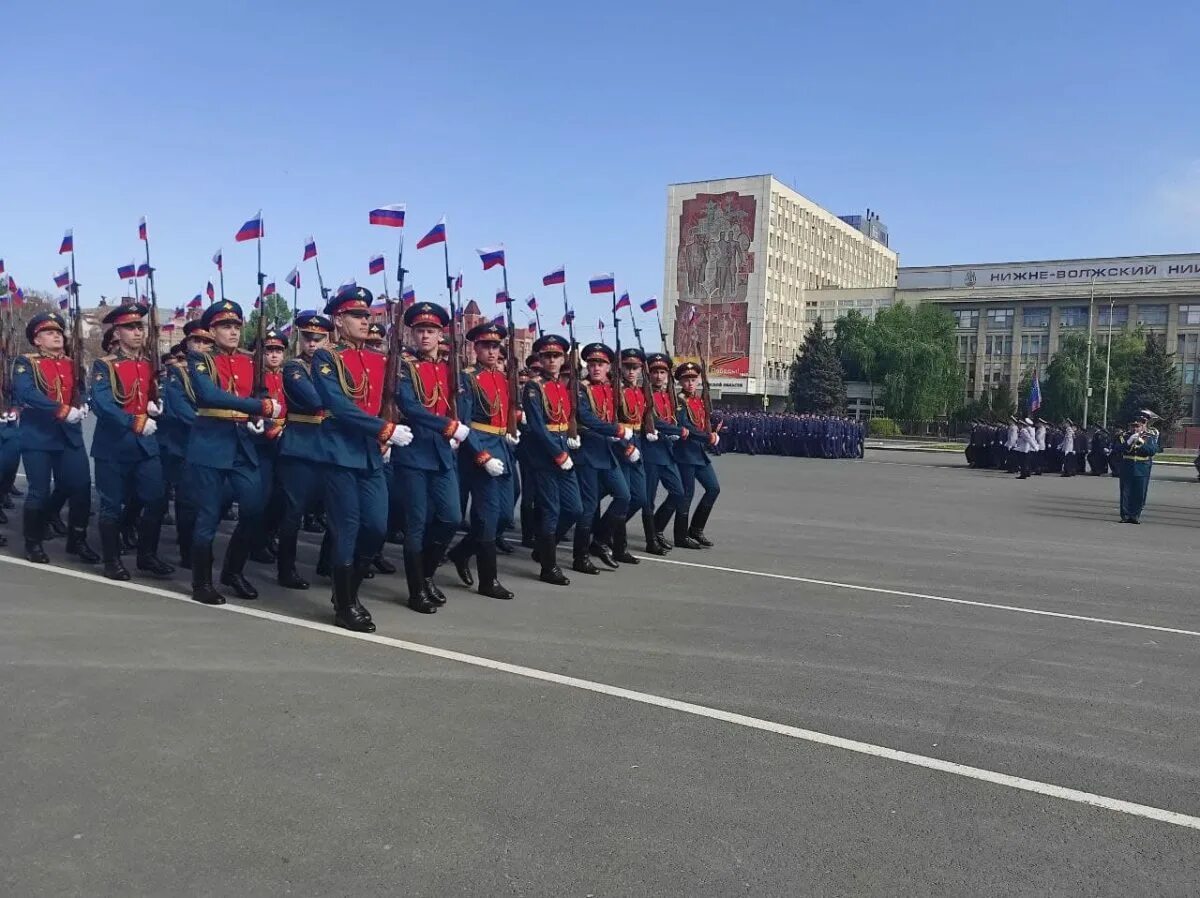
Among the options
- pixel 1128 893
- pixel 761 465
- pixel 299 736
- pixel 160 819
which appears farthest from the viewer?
pixel 761 465

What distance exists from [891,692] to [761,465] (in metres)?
22.5

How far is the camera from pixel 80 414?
8094mm

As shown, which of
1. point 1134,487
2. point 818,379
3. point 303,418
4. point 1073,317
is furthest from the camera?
point 1073,317

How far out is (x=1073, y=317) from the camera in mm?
78750

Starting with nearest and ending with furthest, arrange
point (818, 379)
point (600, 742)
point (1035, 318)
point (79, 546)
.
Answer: point (600, 742)
point (79, 546)
point (818, 379)
point (1035, 318)

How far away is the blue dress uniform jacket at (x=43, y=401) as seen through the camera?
7.96 metres

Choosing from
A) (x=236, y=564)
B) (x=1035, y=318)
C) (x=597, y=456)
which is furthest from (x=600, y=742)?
(x=1035, y=318)

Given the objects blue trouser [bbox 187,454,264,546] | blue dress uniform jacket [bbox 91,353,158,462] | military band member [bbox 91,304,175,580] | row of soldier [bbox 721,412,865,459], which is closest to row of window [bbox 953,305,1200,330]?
row of soldier [bbox 721,412,865,459]

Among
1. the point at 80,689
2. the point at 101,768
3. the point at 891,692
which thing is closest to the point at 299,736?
the point at 101,768

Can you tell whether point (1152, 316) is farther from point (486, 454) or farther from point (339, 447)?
point (339, 447)

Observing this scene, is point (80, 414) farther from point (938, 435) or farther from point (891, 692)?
point (938, 435)

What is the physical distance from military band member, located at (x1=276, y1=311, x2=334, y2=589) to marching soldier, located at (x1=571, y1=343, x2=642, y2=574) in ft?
7.00

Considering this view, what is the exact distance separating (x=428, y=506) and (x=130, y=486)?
8.39ft

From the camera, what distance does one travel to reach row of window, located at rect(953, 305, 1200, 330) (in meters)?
74.8
